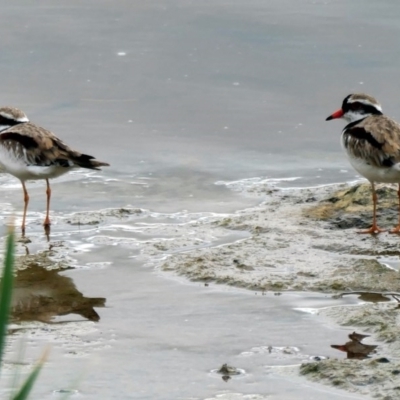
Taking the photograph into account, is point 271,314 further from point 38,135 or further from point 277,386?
point 38,135

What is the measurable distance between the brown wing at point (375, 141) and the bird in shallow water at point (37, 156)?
231cm

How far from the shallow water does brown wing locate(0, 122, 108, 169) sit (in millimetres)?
533

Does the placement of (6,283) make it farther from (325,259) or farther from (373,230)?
(373,230)

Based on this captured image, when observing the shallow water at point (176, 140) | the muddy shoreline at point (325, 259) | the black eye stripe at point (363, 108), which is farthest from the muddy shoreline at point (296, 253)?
the black eye stripe at point (363, 108)

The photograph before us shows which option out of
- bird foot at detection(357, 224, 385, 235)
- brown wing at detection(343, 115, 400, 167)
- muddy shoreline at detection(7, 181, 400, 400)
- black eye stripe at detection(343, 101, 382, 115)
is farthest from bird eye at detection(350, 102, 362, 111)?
bird foot at detection(357, 224, 385, 235)

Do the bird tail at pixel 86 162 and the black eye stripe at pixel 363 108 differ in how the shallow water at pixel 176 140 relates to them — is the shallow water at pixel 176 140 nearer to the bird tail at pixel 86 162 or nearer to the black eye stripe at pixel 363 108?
the bird tail at pixel 86 162

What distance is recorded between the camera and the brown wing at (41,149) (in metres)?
9.18

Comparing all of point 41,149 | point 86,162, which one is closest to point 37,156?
point 41,149

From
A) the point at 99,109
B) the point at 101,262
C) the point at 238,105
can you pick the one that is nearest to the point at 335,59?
the point at 238,105

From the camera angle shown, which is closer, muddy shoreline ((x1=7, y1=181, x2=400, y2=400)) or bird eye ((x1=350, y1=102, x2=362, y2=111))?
muddy shoreline ((x1=7, y1=181, x2=400, y2=400))

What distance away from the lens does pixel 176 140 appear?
38.3 feet

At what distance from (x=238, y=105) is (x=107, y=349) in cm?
691

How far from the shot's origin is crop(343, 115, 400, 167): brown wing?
28.0ft

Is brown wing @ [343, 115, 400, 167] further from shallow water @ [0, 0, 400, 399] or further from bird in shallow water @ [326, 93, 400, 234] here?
shallow water @ [0, 0, 400, 399]
